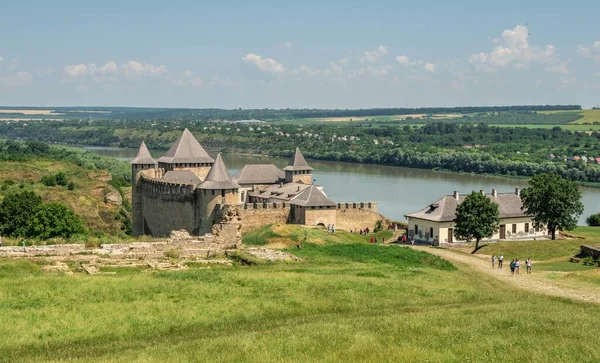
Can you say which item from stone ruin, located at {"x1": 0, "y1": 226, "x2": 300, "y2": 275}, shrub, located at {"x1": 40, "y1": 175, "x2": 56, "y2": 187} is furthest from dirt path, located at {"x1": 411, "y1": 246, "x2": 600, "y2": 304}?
shrub, located at {"x1": 40, "y1": 175, "x2": 56, "y2": 187}

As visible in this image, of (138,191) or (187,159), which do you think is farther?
(138,191)

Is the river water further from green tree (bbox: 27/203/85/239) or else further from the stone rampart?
green tree (bbox: 27/203/85/239)

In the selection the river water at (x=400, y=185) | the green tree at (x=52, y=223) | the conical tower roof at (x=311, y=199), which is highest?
the conical tower roof at (x=311, y=199)

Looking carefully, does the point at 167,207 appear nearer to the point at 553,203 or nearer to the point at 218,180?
the point at 218,180

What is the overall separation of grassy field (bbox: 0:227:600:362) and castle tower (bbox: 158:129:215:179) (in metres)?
21.0

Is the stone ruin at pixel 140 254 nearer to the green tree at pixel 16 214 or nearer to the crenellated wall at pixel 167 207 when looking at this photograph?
the crenellated wall at pixel 167 207

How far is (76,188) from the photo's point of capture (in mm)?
57656

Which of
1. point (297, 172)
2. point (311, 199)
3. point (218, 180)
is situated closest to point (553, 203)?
point (311, 199)

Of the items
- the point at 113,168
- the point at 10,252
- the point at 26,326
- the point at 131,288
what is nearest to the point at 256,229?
the point at 10,252

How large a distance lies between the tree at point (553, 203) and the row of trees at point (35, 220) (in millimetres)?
19524

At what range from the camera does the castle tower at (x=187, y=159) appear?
4056 cm

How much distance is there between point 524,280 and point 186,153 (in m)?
22.4

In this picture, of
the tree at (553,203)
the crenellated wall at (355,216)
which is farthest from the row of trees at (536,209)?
the crenellated wall at (355,216)

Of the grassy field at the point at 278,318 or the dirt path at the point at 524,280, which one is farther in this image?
the dirt path at the point at 524,280
